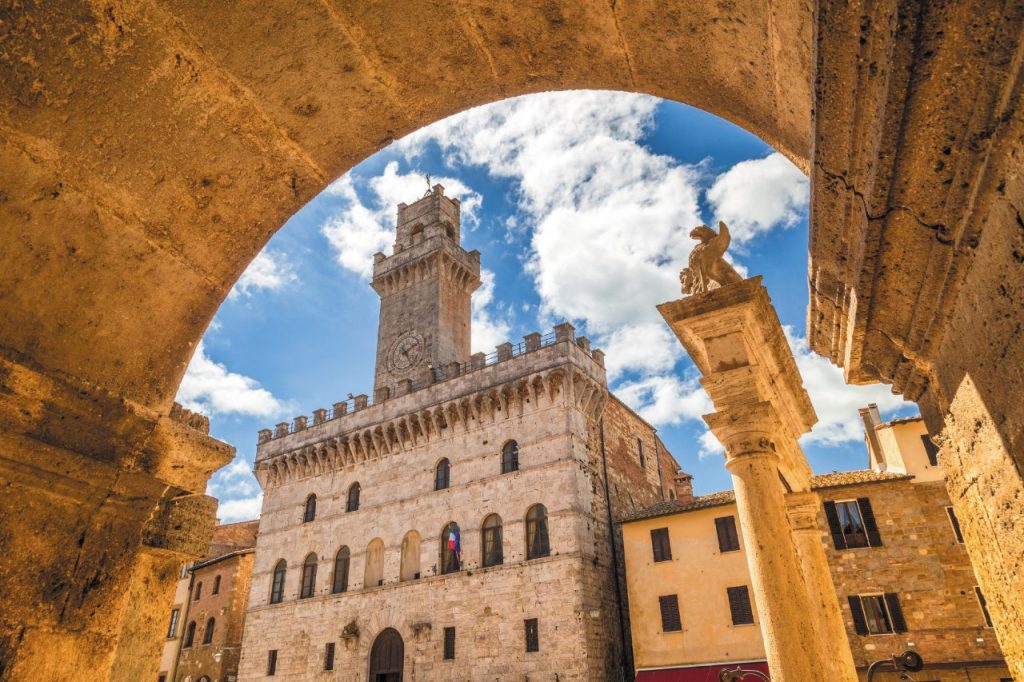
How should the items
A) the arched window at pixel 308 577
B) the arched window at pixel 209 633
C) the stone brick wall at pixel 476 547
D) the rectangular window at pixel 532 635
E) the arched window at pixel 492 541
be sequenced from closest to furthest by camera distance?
the rectangular window at pixel 532 635, the stone brick wall at pixel 476 547, the arched window at pixel 492 541, the arched window at pixel 308 577, the arched window at pixel 209 633

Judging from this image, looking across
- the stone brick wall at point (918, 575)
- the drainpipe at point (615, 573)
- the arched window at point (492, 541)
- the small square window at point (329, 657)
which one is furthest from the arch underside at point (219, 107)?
the small square window at point (329, 657)

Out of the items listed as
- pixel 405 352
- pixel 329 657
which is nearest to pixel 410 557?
pixel 329 657

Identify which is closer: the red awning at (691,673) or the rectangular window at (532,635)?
the red awning at (691,673)

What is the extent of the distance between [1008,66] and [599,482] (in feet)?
74.5

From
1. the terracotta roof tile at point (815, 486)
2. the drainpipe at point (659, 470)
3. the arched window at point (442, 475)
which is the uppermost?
the drainpipe at point (659, 470)

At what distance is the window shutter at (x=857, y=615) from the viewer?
58.8 ft

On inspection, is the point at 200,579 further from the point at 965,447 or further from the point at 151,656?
the point at 965,447

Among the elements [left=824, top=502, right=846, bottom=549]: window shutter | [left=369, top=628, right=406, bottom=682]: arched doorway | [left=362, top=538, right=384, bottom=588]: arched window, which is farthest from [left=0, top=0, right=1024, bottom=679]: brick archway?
[left=362, top=538, right=384, bottom=588]: arched window

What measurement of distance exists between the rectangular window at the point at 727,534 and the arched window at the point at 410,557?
11.2 m

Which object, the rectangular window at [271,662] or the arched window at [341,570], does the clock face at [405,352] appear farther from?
the rectangular window at [271,662]

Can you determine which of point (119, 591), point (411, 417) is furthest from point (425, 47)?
point (411, 417)

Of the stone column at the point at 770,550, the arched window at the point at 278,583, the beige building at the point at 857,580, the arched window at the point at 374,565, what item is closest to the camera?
the stone column at the point at 770,550

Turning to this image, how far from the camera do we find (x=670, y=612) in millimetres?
19734

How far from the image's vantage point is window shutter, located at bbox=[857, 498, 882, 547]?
18.8m
